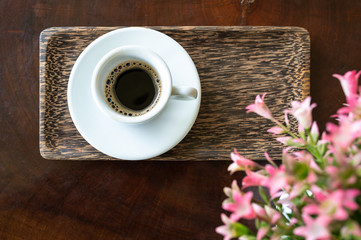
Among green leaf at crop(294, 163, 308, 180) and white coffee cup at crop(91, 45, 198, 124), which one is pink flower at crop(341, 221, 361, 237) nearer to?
green leaf at crop(294, 163, 308, 180)

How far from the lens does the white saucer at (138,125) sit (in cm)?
59

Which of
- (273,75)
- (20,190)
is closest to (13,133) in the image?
(20,190)

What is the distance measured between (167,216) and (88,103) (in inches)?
11.3

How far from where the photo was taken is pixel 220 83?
0.67 m

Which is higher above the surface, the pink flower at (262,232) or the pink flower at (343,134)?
the pink flower at (343,134)

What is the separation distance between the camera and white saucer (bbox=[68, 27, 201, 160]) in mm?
593

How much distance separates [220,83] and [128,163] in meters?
0.25

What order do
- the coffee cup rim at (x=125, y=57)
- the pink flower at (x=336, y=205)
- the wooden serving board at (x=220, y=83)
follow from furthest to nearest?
1. the wooden serving board at (x=220, y=83)
2. the coffee cup rim at (x=125, y=57)
3. the pink flower at (x=336, y=205)

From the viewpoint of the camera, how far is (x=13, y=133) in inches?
28.4

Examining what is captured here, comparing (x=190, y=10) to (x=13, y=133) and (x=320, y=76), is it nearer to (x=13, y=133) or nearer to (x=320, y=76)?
(x=320, y=76)

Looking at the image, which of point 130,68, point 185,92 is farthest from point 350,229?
point 130,68

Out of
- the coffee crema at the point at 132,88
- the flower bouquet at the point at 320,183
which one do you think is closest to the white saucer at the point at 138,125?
the coffee crema at the point at 132,88

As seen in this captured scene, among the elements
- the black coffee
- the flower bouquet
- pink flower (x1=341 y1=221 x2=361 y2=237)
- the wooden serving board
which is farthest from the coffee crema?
pink flower (x1=341 y1=221 x2=361 y2=237)

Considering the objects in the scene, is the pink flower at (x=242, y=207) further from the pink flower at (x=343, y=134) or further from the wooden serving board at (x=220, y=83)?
the wooden serving board at (x=220, y=83)
